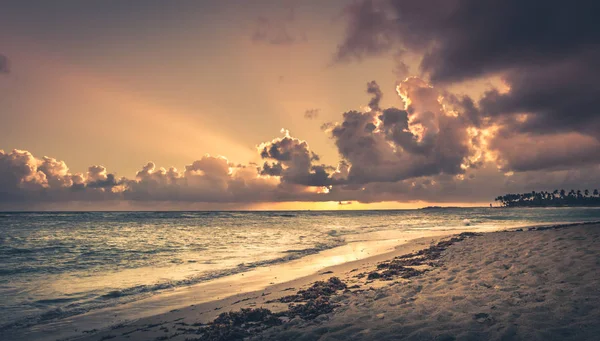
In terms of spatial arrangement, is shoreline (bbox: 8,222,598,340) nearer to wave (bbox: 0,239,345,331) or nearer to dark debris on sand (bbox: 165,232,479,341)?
dark debris on sand (bbox: 165,232,479,341)

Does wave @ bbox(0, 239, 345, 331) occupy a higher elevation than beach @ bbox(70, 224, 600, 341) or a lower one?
lower

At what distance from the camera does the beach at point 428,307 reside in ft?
22.1

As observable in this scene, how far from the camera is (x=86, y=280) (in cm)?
1677

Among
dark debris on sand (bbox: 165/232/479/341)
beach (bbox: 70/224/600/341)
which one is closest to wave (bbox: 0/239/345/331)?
beach (bbox: 70/224/600/341)

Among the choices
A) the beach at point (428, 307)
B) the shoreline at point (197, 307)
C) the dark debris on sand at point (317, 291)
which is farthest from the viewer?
the dark debris on sand at point (317, 291)

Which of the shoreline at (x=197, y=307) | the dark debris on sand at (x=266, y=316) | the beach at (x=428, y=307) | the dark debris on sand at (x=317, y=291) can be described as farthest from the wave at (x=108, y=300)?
the dark debris on sand at (x=317, y=291)

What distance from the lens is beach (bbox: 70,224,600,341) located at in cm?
675

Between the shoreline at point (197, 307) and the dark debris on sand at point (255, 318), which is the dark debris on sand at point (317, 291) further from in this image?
the shoreline at point (197, 307)

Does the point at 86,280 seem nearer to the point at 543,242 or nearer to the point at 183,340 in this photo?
the point at 183,340

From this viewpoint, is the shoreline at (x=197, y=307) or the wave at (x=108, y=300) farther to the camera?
the wave at (x=108, y=300)

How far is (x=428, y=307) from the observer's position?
831 centimetres

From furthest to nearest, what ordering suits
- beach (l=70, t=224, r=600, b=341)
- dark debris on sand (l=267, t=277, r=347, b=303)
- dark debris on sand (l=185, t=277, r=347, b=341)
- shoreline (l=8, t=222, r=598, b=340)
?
dark debris on sand (l=267, t=277, r=347, b=303), shoreline (l=8, t=222, r=598, b=340), dark debris on sand (l=185, t=277, r=347, b=341), beach (l=70, t=224, r=600, b=341)

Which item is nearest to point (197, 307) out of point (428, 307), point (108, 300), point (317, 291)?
point (317, 291)

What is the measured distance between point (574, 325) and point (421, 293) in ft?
12.8
